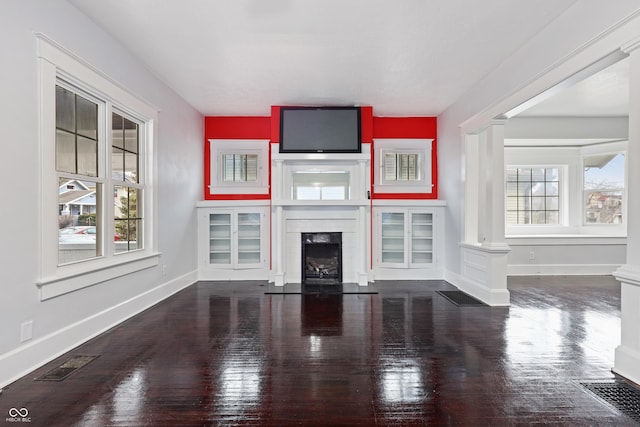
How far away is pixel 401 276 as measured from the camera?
5.85m

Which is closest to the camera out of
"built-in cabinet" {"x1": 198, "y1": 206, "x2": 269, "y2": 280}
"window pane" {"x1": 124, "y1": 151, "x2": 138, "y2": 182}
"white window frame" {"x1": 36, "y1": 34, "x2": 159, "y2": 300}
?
"white window frame" {"x1": 36, "y1": 34, "x2": 159, "y2": 300}

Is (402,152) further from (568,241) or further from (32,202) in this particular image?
(32,202)

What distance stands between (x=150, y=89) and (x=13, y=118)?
2038mm

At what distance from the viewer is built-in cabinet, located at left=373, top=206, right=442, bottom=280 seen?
19.2 feet

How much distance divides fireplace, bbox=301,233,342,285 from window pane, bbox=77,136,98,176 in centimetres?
316

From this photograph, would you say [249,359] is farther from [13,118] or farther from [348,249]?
[348,249]

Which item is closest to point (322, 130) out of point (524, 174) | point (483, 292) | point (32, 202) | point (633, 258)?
point (483, 292)

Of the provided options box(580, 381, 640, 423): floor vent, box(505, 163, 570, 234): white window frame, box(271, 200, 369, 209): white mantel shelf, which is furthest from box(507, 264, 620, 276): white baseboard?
box(580, 381, 640, 423): floor vent

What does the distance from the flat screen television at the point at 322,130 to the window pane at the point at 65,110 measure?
2.89 m

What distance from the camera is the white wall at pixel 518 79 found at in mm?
2572

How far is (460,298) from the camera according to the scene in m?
4.52

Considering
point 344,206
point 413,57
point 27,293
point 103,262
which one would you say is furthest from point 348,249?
point 27,293

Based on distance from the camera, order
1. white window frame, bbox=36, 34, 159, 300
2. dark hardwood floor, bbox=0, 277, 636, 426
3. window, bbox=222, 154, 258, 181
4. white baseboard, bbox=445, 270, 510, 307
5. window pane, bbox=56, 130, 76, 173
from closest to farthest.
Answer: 1. dark hardwood floor, bbox=0, 277, 636, 426
2. white window frame, bbox=36, 34, 159, 300
3. window pane, bbox=56, 130, 76, 173
4. white baseboard, bbox=445, 270, 510, 307
5. window, bbox=222, 154, 258, 181

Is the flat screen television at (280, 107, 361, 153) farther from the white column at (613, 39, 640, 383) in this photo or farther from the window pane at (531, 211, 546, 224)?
the window pane at (531, 211, 546, 224)
